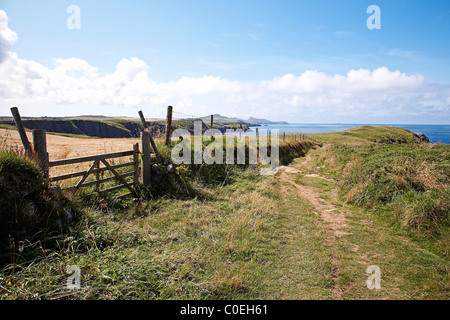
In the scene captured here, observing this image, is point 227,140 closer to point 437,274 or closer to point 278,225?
point 278,225

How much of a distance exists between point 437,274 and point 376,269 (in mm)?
1057

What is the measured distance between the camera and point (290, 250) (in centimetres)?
580

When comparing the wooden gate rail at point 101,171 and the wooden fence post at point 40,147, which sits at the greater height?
the wooden fence post at point 40,147

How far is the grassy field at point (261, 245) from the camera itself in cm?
383

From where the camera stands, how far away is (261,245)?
589 centimetres

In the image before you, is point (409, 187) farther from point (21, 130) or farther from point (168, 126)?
point (21, 130)

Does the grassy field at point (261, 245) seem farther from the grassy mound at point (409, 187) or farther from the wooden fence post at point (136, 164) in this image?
the wooden fence post at point (136, 164)

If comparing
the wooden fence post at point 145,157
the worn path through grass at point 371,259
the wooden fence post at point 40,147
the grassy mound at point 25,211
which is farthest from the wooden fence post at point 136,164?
the worn path through grass at point 371,259

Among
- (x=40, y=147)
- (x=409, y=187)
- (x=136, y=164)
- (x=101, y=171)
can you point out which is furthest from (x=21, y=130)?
(x=409, y=187)

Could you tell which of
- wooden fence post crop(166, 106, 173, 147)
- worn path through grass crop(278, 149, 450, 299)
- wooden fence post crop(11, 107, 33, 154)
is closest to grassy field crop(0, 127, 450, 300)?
worn path through grass crop(278, 149, 450, 299)

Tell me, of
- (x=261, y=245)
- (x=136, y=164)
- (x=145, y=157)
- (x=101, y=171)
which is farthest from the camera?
(x=145, y=157)

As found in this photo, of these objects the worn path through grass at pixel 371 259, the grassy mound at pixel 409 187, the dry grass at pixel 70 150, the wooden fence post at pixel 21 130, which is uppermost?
the wooden fence post at pixel 21 130
